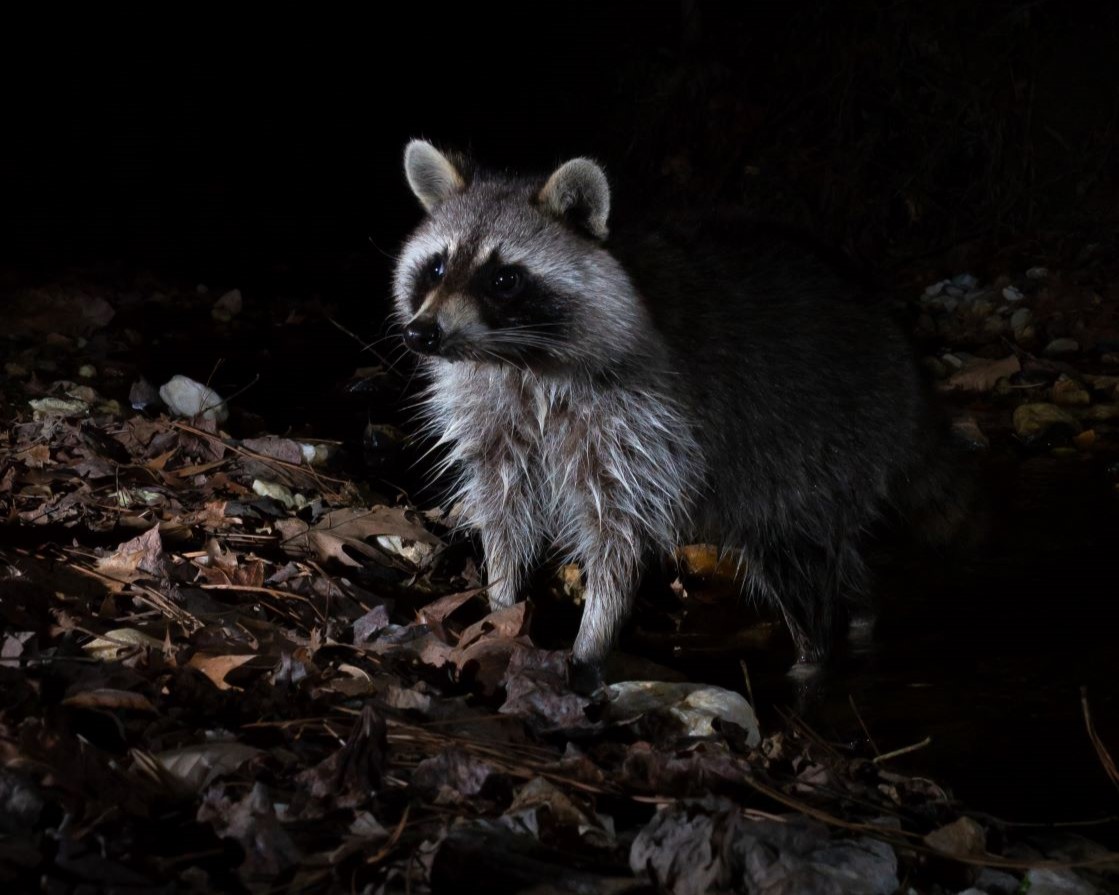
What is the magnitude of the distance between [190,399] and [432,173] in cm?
139

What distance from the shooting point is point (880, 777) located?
2221 millimetres

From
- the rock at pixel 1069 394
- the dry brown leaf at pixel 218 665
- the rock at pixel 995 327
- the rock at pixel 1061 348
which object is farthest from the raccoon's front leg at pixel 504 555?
the rock at pixel 995 327

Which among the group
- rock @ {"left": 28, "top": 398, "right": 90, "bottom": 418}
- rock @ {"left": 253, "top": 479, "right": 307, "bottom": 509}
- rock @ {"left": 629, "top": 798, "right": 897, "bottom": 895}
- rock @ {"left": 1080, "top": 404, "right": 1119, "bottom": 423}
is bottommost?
rock @ {"left": 28, "top": 398, "right": 90, "bottom": 418}

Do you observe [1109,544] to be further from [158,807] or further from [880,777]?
[158,807]

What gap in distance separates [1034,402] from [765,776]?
137 inches

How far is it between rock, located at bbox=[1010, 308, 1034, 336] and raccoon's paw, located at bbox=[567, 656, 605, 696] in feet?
13.3

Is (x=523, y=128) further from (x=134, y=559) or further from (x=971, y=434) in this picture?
(x=134, y=559)

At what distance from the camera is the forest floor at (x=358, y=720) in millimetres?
1661

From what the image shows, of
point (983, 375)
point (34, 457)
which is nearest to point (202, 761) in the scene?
point (34, 457)

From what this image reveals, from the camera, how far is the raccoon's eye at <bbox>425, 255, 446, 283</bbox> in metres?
3.02

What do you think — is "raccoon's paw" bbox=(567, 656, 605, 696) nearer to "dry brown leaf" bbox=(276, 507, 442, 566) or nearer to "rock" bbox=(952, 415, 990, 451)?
"dry brown leaf" bbox=(276, 507, 442, 566)

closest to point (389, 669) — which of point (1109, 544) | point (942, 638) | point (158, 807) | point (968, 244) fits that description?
point (158, 807)

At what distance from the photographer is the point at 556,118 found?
8445 mm

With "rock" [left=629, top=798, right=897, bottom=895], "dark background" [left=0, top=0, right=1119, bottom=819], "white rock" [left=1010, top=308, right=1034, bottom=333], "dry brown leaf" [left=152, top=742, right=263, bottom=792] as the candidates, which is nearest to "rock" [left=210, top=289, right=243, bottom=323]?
"dark background" [left=0, top=0, right=1119, bottom=819]
